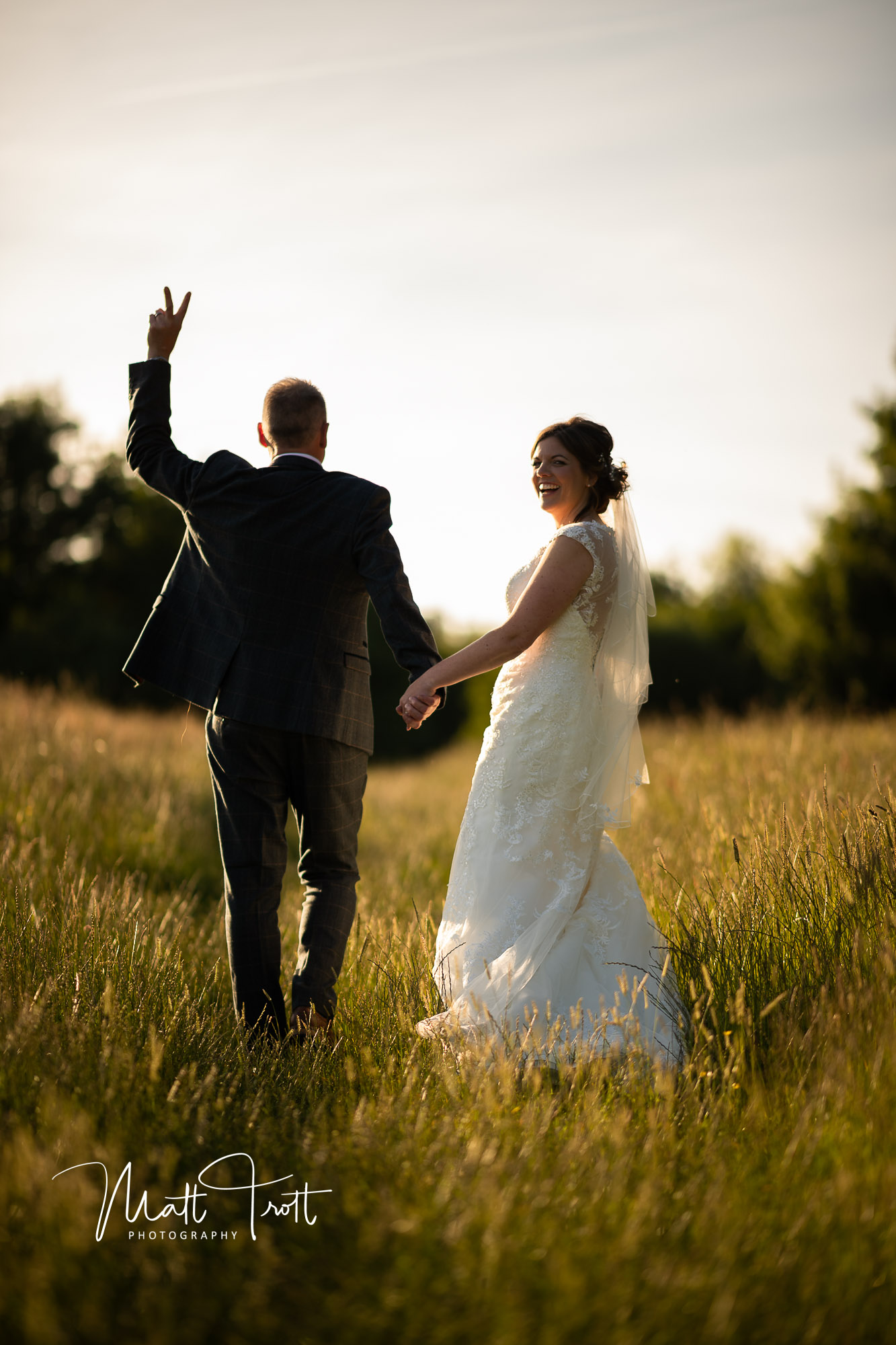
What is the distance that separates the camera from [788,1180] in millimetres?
2035

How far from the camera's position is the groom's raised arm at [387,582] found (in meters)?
3.29

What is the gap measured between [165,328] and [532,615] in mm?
1995

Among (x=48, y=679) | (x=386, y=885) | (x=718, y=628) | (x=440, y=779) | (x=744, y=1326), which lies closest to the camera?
(x=744, y=1326)

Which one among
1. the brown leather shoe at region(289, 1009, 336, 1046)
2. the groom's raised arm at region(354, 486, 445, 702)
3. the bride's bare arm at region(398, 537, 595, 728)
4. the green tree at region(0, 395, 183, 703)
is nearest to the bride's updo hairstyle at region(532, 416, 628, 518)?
the bride's bare arm at region(398, 537, 595, 728)

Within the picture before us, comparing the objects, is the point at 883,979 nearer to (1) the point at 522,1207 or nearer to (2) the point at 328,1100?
(1) the point at 522,1207

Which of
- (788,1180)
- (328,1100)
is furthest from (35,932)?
(788,1180)

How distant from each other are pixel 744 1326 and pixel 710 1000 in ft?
3.10

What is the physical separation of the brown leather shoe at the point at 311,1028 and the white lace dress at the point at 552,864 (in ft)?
1.18

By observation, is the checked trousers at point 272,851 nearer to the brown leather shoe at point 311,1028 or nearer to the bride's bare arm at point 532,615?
the brown leather shoe at point 311,1028
